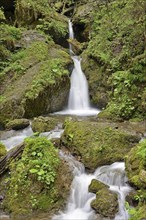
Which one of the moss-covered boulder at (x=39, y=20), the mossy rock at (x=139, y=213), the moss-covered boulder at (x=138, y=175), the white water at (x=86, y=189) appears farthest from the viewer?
the moss-covered boulder at (x=39, y=20)

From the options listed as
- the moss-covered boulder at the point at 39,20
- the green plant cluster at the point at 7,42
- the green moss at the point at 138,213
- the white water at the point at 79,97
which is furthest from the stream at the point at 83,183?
the moss-covered boulder at the point at 39,20

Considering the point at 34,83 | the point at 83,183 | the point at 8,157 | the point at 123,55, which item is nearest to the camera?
the point at 83,183

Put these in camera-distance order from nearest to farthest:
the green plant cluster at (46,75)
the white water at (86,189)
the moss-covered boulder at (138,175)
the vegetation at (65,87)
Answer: the moss-covered boulder at (138,175) → the white water at (86,189) → the vegetation at (65,87) → the green plant cluster at (46,75)

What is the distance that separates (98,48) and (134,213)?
31.7ft

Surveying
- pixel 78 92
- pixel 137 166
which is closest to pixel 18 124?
pixel 78 92

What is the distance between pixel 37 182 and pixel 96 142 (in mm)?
1865

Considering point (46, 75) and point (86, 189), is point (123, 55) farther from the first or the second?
point (86, 189)

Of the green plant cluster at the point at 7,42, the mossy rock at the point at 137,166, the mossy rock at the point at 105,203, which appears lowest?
the mossy rock at the point at 105,203

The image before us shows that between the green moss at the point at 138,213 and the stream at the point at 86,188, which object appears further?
the stream at the point at 86,188

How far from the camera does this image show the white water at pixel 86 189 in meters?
6.02

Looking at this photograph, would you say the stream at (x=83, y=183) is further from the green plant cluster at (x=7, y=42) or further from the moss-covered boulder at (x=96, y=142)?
the green plant cluster at (x=7, y=42)

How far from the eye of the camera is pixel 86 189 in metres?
6.57

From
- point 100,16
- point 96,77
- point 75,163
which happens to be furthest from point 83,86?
point 75,163

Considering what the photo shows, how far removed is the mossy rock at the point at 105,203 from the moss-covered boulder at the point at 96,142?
4.06 feet
